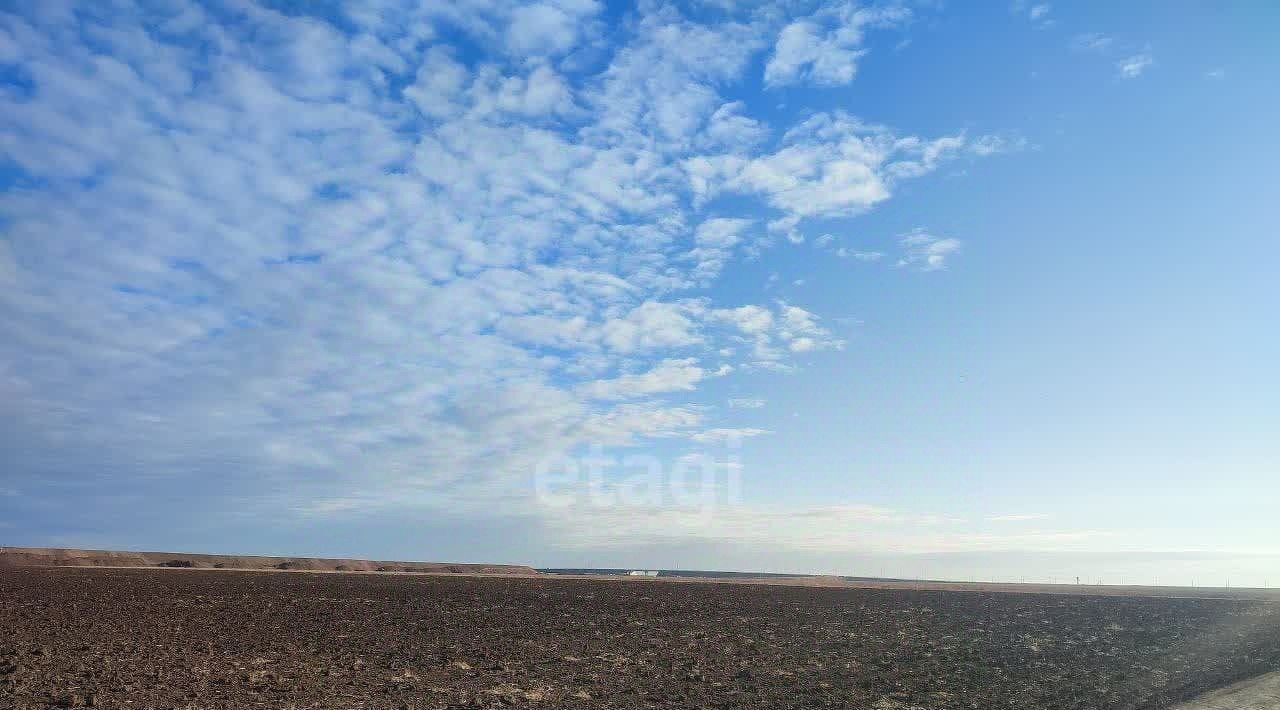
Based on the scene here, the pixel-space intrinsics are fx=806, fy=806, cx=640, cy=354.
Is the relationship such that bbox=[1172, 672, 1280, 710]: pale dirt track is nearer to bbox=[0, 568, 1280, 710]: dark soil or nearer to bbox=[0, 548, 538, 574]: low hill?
bbox=[0, 568, 1280, 710]: dark soil

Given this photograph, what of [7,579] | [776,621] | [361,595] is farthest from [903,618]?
[7,579]

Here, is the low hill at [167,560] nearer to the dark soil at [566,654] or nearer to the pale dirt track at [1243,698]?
the dark soil at [566,654]

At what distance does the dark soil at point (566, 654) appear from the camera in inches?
794

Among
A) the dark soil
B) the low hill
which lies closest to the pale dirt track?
the dark soil

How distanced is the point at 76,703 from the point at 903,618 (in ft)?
133

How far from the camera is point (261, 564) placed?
12606 cm

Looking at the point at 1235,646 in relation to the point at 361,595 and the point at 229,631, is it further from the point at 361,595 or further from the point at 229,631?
the point at 361,595

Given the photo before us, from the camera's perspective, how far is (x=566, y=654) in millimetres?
27875

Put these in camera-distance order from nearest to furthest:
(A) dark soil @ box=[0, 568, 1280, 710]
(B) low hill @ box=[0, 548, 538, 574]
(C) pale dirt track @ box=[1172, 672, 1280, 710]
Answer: (A) dark soil @ box=[0, 568, 1280, 710]
(C) pale dirt track @ box=[1172, 672, 1280, 710]
(B) low hill @ box=[0, 548, 538, 574]

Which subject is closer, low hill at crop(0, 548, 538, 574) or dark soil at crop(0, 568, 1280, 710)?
dark soil at crop(0, 568, 1280, 710)

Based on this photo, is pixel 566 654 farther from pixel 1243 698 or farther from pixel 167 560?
pixel 167 560

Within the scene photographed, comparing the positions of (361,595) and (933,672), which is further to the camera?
(361,595)

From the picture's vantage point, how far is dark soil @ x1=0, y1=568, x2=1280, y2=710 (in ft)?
66.1

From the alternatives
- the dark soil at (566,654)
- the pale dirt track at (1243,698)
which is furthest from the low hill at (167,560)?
the pale dirt track at (1243,698)
